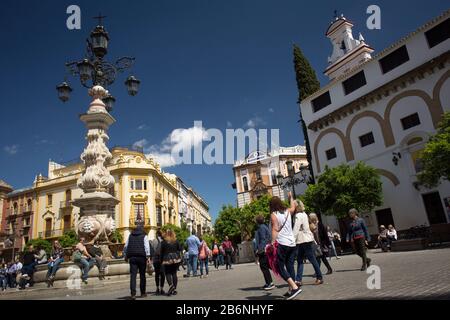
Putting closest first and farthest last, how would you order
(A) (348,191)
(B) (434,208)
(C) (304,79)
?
1. (B) (434,208)
2. (A) (348,191)
3. (C) (304,79)

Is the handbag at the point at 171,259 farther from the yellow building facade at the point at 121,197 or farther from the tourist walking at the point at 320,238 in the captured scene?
the yellow building facade at the point at 121,197

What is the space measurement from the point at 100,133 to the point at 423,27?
841 inches

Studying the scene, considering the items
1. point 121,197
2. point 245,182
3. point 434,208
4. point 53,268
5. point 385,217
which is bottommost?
point 53,268

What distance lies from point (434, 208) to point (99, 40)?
21087 mm

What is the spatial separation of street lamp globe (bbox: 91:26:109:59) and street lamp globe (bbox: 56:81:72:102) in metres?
2.06

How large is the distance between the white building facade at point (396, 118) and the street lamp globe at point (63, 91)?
20082 millimetres

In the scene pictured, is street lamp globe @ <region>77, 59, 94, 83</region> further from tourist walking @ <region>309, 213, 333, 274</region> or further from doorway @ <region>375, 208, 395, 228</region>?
doorway @ <region>375, 208, 395, 228</region>

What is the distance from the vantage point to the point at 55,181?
155ft

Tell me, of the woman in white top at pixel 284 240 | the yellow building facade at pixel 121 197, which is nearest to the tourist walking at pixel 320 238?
the woman in white top at pixel 284 240

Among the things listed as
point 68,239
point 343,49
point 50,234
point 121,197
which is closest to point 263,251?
point 343,49

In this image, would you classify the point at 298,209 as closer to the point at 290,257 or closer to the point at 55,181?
the point at 290,257

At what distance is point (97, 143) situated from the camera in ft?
43.2

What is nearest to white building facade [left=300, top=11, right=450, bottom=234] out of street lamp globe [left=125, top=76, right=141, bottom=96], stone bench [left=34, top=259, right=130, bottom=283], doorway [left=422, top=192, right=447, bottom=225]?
doorway [left=422, top=192, right=447, bottom=225]

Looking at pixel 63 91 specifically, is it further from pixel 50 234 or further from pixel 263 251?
pixel 50 234
